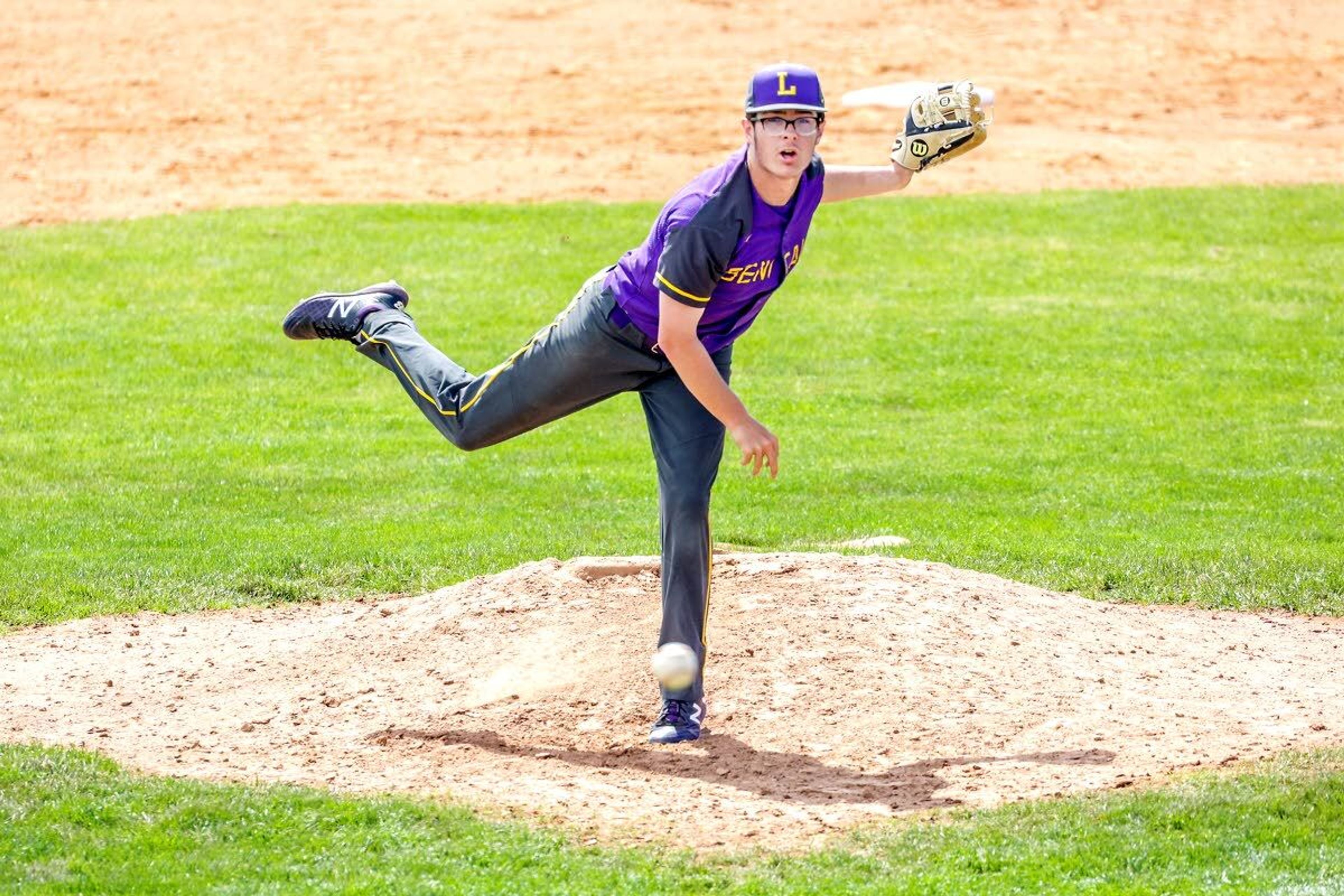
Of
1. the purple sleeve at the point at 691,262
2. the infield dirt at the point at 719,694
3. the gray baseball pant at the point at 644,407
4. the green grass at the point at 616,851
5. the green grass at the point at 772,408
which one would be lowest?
the green grass at the point at 772,408

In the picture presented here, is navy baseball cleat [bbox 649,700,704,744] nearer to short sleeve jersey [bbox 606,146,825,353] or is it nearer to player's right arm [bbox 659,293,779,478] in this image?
player's right arm [bbox 659,293,779,478]

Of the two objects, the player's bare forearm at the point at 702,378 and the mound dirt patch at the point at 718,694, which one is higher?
the player's bare forearm at the point at 702,378

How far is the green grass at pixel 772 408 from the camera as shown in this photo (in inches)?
401

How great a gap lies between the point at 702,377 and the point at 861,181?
4.43 feet

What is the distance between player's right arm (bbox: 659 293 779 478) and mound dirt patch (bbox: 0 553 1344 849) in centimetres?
117

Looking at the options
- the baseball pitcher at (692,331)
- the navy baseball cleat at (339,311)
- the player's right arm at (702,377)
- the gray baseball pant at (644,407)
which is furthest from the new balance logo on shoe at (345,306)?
the player's right arm at (702,377)

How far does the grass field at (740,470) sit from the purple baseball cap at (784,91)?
245 centimetres

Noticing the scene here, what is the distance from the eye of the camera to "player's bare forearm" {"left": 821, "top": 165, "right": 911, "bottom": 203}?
725 centimetres

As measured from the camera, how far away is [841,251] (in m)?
17.3

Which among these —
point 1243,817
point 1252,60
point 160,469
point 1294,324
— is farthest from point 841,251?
point 1243,817

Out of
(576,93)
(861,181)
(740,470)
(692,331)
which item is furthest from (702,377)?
(576,93)

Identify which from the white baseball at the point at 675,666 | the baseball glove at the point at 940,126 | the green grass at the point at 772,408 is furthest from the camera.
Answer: the green grass at the point at 772,408

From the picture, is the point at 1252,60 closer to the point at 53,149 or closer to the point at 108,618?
the point at 53,149

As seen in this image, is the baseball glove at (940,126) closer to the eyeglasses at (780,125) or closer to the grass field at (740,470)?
the eyeglasses at (780,125)
